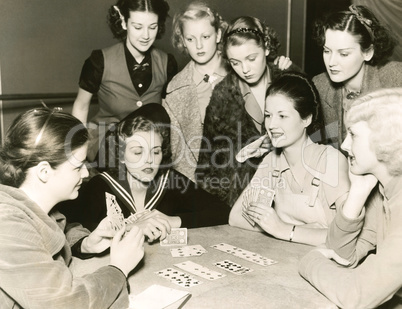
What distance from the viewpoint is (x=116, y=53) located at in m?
3.50

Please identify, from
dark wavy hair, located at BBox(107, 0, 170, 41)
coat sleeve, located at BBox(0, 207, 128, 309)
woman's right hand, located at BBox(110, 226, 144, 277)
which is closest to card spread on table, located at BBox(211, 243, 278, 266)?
woman's right hand, located at BBox(110, 226, 144, 277)

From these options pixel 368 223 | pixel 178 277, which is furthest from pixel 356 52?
pixel 178 277

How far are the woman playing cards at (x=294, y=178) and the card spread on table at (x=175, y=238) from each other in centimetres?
39

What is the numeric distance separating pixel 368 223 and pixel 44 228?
137cm

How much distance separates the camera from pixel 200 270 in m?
1.90

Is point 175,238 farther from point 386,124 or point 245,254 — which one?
point 386,124

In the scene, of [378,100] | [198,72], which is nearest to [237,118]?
[198,72]

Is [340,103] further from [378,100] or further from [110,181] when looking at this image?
[110,181]

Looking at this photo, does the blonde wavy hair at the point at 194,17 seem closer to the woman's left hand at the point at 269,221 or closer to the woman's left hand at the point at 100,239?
the woman's left hand at the point at 269,221

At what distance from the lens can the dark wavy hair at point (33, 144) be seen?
165 centimetres

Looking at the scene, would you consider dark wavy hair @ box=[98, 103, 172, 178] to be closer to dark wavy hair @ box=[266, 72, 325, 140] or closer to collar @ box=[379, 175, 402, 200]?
dark wavy hair @ box=[266, 72, 325, 140]

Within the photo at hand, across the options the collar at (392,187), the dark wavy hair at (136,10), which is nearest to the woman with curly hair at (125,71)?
the dark wavy hair at (136,10)

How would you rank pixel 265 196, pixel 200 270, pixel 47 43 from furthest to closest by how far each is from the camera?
1. pixel 47 43
2. pixel 265 196
3. pixel 200 270

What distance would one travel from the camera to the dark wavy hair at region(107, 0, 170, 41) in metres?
3.33
